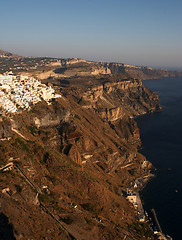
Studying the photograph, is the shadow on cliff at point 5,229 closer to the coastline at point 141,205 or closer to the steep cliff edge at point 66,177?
the steep cliff edge at point 66,177

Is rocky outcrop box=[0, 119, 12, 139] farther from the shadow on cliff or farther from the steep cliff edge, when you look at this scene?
the shadow on cliff

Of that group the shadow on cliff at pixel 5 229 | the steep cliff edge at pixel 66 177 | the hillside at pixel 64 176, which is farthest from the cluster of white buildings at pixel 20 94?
the shadow on cliff at pixel 5 229

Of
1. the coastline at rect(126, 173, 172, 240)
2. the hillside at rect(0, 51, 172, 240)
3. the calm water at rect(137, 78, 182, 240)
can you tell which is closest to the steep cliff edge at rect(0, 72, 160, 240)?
the hillside at rect(0, 51, 172, 240)

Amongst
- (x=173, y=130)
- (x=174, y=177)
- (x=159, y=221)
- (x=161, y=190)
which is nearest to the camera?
(x=159, y=221)

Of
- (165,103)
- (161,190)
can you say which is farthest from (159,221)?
(165,103)

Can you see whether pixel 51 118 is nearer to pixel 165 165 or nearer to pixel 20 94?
pixel 20 94

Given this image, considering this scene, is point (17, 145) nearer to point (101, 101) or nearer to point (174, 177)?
point (174, 177)
